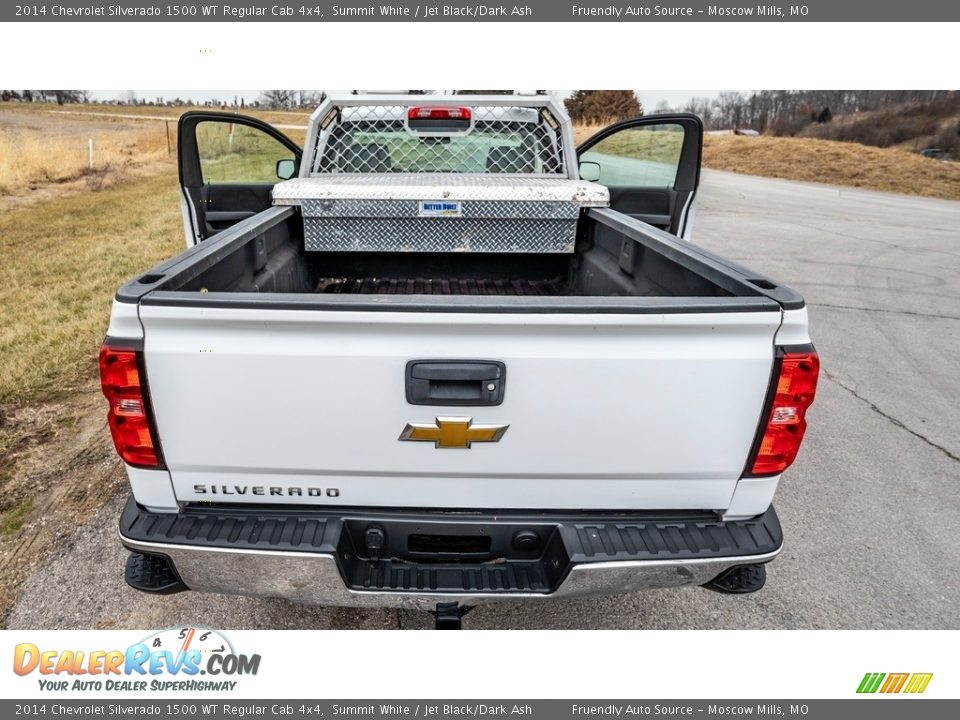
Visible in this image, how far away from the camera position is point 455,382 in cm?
184

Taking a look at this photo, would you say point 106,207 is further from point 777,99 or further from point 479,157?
point 777,99

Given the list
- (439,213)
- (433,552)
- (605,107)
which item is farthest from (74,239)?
(605,107)

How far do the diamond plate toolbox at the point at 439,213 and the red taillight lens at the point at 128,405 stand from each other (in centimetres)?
207

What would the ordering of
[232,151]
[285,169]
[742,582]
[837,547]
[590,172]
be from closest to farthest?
1. [742,582]
2. [837,547]
3. [285,169]
4. [590,172]
5. [232,151]

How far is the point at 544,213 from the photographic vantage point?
3.82m

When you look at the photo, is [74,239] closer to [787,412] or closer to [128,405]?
[128,405]

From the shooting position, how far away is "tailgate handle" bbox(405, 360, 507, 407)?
1.80 meters

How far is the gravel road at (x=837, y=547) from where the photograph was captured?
8.69 feet

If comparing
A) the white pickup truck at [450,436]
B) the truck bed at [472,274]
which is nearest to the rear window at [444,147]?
the truck bed at [472,274]

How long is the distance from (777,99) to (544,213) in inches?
3042

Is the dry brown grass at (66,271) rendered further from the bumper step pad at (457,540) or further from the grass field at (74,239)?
the bumper step pad at (457,540)

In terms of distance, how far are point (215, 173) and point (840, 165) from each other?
29.4 metres

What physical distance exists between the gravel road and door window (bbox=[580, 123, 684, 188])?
2.32 meters

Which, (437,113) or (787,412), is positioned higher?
(437,113)
